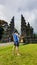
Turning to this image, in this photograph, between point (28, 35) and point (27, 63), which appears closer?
point (27, 63)

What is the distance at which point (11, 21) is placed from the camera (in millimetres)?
47438

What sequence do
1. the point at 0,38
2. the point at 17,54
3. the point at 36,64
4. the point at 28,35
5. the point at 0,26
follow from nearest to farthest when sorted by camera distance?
the point at 36,64 → the point at 17,54 → the point at 28,35 → the point at 0,38 → the point at 0,26

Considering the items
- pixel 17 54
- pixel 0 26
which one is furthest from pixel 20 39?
pixel 0 26

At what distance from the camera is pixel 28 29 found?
47.3 m

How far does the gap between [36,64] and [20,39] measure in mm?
2785

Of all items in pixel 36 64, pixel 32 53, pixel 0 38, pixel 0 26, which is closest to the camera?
pixel 36 64

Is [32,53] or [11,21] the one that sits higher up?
[11,21]

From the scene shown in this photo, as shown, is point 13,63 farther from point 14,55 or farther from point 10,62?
point 14,55

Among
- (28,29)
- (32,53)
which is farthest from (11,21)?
(32,53)

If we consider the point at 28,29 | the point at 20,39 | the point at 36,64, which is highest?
the point at 28,29

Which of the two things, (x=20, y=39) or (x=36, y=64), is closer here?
(x=36, y=64)

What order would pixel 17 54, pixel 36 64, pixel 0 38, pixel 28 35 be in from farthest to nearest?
pixel 0 38 < pixel 28 35 < pixel 17 54 < pixel 36 64

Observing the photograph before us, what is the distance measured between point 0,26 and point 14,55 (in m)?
42.1

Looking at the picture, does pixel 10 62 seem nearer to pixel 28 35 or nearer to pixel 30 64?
pixel 30 64
